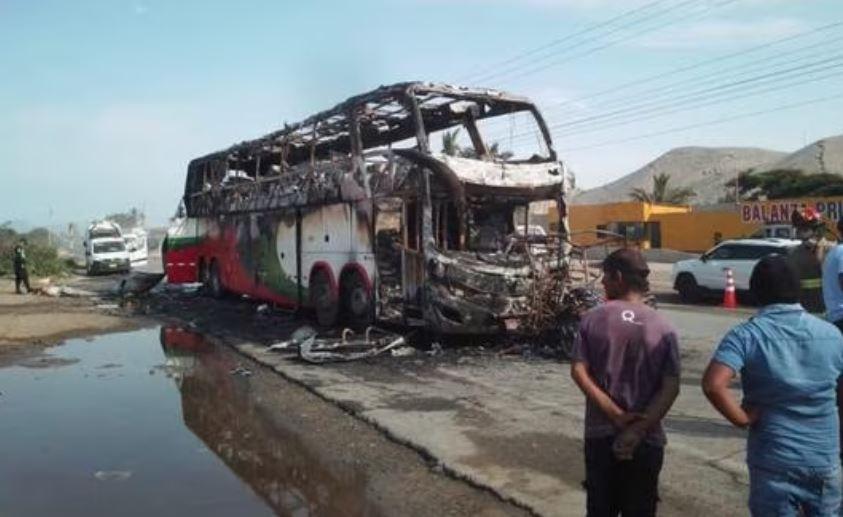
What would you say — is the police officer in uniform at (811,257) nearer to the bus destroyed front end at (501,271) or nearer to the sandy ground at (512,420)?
the sandy ground at (512,420)

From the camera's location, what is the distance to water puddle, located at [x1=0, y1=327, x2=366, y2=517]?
5.60 metres

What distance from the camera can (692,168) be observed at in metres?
97.7

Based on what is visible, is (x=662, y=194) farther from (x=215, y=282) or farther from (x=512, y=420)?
(x=512, y=420)

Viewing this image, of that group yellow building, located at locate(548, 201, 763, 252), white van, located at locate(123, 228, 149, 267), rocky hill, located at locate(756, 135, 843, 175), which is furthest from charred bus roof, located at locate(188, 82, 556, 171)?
rocky hill, located at locate(756, 135, 843, 175)

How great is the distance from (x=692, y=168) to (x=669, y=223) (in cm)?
5425

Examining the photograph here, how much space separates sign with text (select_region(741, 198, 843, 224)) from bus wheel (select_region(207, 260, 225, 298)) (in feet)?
83.6

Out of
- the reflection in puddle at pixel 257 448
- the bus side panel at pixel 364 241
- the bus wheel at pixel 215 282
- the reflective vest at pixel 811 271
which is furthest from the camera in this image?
the bus wheel at pixel 215 282

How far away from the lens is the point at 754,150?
99.8 meters

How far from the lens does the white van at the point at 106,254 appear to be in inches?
1528

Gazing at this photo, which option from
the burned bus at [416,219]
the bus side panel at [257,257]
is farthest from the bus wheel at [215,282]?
the burned bus at [416,219]

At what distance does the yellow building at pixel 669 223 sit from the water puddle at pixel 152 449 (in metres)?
35.9

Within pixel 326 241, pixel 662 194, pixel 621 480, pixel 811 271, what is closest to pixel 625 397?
pixel 621 480

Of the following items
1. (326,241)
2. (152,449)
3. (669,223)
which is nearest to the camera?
(152,449)

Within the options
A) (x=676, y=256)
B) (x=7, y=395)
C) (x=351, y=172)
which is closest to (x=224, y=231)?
(x=351, y=172)
